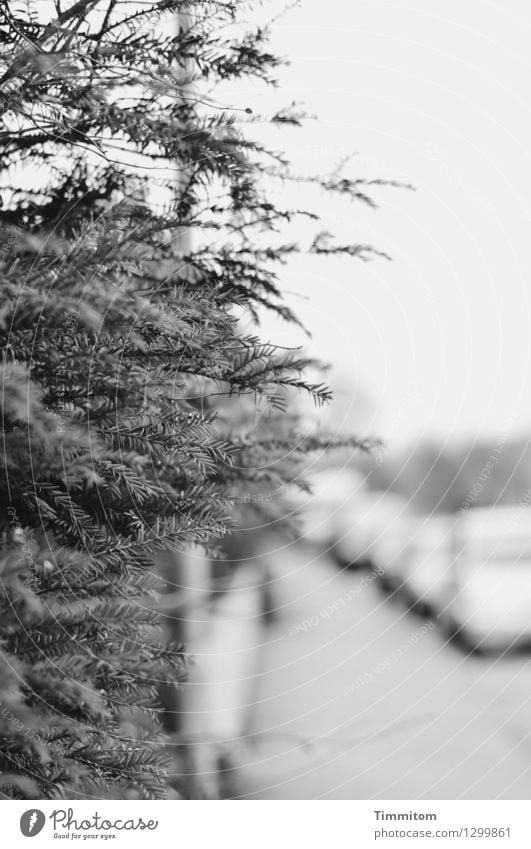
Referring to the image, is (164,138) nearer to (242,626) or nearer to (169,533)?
(169,533)

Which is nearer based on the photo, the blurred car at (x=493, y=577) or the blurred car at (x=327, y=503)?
the blurred car at (x=327, y=503)

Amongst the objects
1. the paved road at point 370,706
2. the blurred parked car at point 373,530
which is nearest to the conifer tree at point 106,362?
the paved road at point 370,706

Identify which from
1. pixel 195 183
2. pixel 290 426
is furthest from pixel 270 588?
pixel 195 183

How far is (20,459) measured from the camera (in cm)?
60

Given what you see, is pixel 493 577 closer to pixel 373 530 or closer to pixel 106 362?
pixel 373 530

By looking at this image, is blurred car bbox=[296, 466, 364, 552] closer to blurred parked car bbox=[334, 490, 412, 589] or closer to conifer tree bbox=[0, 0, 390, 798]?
blurred parked car bbox=[334, 490, 412, 589]

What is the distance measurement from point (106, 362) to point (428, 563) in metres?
0.95

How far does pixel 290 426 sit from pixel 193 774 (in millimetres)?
498

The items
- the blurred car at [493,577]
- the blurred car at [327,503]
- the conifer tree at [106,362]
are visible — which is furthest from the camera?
the blurred car at [493,577]

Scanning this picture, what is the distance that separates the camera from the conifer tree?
0.60m

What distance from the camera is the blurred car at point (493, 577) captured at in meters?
1.21

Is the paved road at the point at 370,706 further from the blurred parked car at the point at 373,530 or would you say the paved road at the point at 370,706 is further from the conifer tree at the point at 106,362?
the conifer tree at the point at 106,362

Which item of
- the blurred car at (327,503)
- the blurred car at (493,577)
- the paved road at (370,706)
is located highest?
the blurred car at (327,503)

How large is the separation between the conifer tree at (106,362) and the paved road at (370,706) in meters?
0.36
